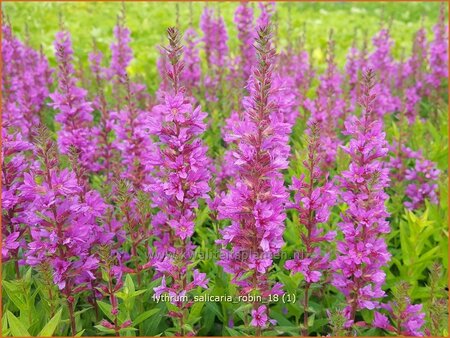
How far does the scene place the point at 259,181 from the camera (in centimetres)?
288

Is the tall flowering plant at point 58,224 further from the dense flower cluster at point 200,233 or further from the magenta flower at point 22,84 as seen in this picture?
the magenta flower at point 22,84

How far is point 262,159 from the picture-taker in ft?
9.41

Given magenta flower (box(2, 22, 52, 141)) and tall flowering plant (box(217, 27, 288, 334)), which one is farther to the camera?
magenta flower (box(2, 22, 52, 141))

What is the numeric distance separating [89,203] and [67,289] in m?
0.56

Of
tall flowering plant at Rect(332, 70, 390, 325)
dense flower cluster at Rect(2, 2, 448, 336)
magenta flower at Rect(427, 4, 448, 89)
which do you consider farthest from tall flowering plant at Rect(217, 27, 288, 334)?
magenta flower at Rect(427, 4, 448, 89)

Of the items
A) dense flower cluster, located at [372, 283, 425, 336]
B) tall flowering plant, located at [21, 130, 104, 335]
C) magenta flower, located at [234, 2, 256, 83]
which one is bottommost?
dense flower cluster, located at [372, 283, 425, 336]

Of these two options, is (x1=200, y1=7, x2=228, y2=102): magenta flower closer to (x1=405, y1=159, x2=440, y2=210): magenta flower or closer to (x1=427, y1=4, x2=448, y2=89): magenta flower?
(x1=405, y1=159, x2=440, y2=210): magenta flower

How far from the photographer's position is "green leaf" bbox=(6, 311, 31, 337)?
312 centimetres

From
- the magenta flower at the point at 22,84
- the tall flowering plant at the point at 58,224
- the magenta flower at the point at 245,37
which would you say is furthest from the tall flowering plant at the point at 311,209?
the magenta flower at the point at 245,37

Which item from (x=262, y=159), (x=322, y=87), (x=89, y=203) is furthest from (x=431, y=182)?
(x=89, y=203)

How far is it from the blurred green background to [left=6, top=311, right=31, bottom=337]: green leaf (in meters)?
5.79

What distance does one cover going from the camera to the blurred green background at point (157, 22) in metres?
11.4

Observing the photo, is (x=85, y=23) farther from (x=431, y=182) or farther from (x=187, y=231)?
(x=187, y=231)

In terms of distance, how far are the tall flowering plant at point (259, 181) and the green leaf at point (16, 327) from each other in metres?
1.35
